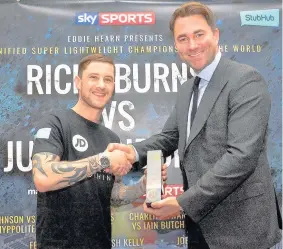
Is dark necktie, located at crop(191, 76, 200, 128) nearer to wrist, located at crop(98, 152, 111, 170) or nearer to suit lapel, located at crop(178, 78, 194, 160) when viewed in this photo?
suit lapel, located at crop(178, 78, 194, 160)

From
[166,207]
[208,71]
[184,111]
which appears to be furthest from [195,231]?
[208,71]

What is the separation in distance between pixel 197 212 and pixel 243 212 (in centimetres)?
18

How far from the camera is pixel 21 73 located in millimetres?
2699

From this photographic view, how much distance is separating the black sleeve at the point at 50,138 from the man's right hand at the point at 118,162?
0.82 feet

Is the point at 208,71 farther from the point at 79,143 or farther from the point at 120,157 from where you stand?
the point at 79,143

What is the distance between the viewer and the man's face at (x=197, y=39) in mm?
1840

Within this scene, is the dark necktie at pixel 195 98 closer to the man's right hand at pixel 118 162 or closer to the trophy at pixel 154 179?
the trophy at pixel 154 179

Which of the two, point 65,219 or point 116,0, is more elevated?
point 116,0

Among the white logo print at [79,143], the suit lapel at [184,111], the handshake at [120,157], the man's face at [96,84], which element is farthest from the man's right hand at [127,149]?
the suit lapel at [184,111]

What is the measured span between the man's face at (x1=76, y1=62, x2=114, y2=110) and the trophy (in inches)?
22.4

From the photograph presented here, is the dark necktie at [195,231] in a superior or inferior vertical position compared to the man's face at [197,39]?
inferior

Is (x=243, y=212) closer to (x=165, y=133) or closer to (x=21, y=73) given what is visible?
(x=165, y=133)

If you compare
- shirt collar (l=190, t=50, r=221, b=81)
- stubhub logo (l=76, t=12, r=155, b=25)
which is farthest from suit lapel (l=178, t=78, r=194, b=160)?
stubhub logo (l=76, t=12, r=155, b=25)

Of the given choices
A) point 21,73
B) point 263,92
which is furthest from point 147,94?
point 263,92
